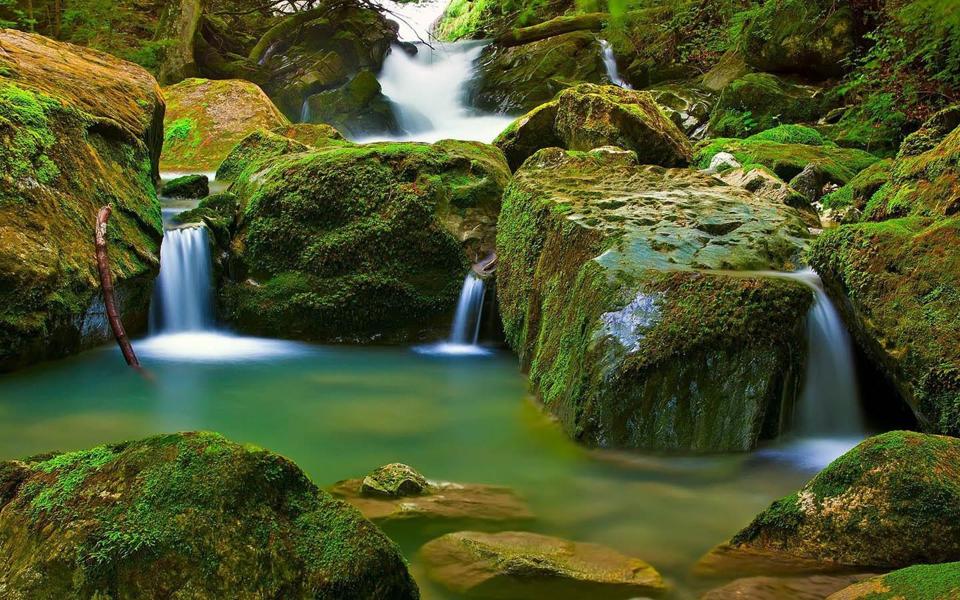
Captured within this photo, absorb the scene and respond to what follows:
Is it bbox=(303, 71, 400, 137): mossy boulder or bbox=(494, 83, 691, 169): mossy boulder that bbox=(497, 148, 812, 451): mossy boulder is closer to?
bbox=(494, 83, 691, 169): mossy boulder

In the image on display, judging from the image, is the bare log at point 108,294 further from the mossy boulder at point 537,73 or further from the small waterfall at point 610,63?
the small waterfall at point 610,63

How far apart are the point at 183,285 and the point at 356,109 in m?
10.3

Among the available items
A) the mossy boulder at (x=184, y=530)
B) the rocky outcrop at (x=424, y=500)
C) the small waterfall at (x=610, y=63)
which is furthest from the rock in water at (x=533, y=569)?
the small waterfall at (x=610, y=63)

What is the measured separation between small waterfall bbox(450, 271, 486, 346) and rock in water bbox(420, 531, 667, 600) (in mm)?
4522

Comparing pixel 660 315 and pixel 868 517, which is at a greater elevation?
pixel 660 315

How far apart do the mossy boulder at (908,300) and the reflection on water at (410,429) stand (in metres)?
0.81

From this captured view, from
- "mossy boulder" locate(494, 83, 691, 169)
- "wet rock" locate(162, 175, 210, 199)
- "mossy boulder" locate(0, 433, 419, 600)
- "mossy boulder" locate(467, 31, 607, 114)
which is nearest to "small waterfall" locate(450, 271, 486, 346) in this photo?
"mossy boulder" locate(494, 83, 691, 169)

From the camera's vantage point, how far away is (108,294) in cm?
644

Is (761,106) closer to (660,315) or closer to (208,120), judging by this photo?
(208,120)

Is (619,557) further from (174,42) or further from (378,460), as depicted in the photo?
(174,42)

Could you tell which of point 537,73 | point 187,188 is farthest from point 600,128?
point 537,73

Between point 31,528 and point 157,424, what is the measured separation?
3096 mm

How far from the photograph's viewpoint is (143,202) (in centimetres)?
770

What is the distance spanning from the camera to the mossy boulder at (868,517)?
9.72 ft
